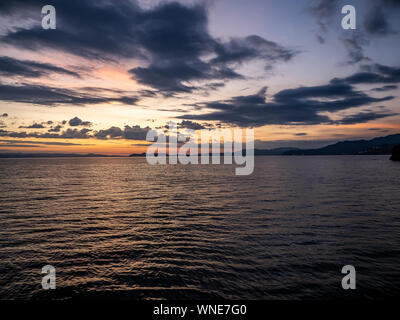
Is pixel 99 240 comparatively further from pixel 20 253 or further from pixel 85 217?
pixel 85 217

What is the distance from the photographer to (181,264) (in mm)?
15469

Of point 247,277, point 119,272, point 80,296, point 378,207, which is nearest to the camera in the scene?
point 80,296

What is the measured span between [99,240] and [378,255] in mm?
21993

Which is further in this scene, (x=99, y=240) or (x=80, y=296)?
(x=99, y=240)

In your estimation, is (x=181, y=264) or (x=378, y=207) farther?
(x=378, y=207)

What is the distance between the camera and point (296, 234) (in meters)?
21.2

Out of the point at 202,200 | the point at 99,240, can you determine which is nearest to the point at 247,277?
the point at 99,240

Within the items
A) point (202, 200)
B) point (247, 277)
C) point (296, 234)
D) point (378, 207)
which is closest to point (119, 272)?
point (247, 277)

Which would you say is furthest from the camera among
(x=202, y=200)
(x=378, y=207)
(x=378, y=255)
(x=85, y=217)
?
(x=202, y=200)

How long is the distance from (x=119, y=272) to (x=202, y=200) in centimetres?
2583

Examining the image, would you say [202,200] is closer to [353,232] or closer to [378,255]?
[353,232]
